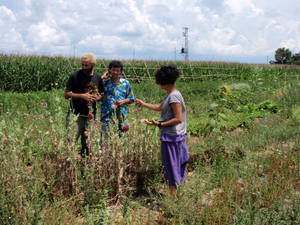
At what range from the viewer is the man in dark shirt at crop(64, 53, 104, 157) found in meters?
4.01

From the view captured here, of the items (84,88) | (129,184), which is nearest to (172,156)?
(129,184)

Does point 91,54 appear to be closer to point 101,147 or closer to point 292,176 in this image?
point 101,147

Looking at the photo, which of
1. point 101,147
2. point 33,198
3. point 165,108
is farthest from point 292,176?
point 33,198

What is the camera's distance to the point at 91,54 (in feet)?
13.3

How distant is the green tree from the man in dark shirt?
221 feet

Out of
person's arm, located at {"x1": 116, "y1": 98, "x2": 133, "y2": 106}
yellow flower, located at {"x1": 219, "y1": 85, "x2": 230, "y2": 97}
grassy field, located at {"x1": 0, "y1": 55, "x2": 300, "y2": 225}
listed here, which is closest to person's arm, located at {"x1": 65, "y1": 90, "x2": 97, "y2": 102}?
person's arm, located at {"x1": 116, "y1": 98, "x2": 133, "y2": 106}

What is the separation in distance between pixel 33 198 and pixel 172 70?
1.78 m

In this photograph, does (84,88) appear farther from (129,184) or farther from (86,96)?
(129,184)

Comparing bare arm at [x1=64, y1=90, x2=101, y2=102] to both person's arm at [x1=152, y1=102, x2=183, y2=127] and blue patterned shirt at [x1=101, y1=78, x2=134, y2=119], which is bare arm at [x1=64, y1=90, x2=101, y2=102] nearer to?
blue patterned shirt at [x1=101, y1=78, x2=134, y2=119]

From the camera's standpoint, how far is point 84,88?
420cm

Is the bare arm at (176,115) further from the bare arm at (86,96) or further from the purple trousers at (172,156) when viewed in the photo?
the bare arm at (86,96)

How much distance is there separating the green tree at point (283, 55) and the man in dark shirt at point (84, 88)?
221 ft

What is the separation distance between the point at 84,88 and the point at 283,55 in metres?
69.9

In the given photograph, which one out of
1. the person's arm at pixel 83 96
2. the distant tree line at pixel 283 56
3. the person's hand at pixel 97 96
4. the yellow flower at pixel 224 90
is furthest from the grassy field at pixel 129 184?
the distant tree line at pixel 283 56
